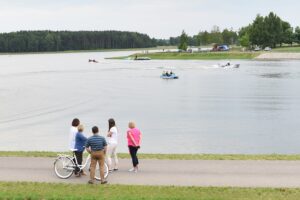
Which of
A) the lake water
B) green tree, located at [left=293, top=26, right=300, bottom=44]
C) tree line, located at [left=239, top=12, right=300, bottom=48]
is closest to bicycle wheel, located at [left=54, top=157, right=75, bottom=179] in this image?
the lake water

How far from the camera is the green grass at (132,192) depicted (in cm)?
1493

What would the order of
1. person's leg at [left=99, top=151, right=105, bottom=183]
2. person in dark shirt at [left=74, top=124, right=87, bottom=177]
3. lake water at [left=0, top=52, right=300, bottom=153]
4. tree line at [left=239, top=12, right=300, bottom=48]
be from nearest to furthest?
person's leg at [left=99, top=151, right=105, bottom=183], person in dark shirt at [left=74, top=124, right=87, bottom=177], lake water at [left=0, top=52, right=300, bottom=153], tree line at [left=239, top=12, right=300, bottom=48]

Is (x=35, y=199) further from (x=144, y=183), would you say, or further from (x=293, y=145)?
(x=293, y=145)

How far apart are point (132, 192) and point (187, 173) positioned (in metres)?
2.96

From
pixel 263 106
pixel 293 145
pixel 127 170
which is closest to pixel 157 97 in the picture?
pixel 263 106

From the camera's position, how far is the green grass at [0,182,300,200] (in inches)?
588

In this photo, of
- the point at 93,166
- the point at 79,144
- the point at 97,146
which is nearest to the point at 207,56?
the point at 79,144

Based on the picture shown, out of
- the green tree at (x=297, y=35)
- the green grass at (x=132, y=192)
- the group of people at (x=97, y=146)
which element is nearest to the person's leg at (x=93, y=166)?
the group of people at (x=97, y=146)

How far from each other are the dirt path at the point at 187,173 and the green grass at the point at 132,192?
0.71 meters

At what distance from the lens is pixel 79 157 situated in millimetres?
17906

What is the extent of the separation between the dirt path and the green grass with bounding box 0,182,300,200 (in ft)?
2.32

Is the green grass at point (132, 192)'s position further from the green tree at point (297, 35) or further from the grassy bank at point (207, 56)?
the green tree at point (297, 35)

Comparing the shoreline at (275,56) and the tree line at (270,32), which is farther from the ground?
the tree line at (270,32)

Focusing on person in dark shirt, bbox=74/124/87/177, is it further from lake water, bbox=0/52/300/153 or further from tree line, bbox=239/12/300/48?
tree line, bbox=239/12/300/48
